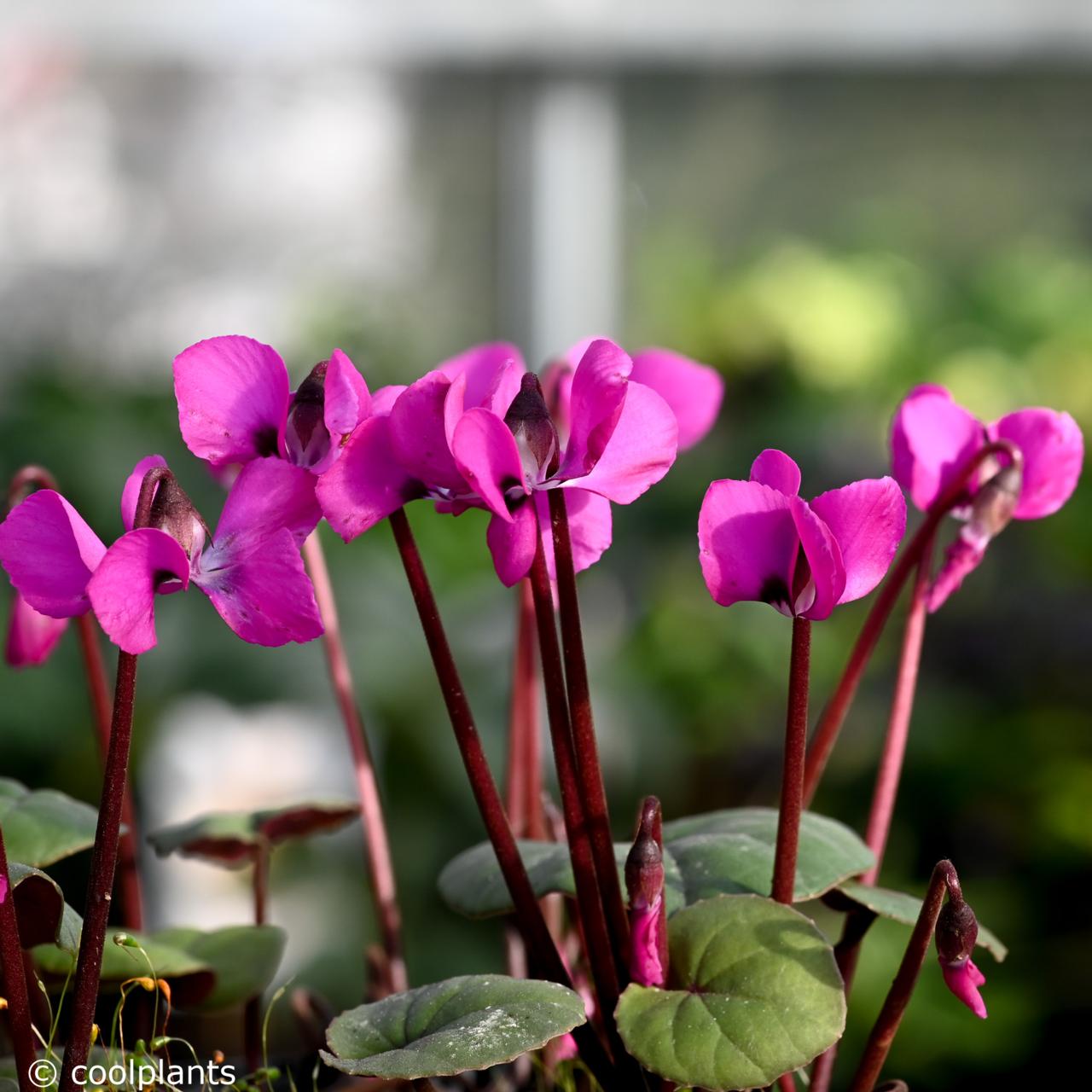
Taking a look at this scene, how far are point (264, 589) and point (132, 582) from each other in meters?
0.03

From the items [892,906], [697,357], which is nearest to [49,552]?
[892,906]

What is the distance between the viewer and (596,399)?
1.11 feet

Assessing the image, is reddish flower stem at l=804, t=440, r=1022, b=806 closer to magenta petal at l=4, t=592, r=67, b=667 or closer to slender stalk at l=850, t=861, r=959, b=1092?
slender stalk at l=850, t=861, r=959, b=1092

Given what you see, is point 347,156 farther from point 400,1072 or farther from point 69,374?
point 400,1072

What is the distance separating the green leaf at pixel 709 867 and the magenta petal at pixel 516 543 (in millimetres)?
91

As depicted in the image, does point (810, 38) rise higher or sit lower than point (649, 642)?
higher

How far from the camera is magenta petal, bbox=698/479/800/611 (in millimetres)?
341

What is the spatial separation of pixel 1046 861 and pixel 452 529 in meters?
0.91

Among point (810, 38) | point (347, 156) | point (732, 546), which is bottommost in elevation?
point (732, 546)

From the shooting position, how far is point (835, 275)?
246 centimetres

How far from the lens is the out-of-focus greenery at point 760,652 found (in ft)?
5.89

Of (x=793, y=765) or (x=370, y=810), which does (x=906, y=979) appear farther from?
(x=370, y=810)

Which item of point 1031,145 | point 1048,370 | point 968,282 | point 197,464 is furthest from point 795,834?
point 1031,145

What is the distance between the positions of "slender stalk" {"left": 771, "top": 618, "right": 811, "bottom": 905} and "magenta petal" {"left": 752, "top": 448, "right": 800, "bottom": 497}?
3cm
